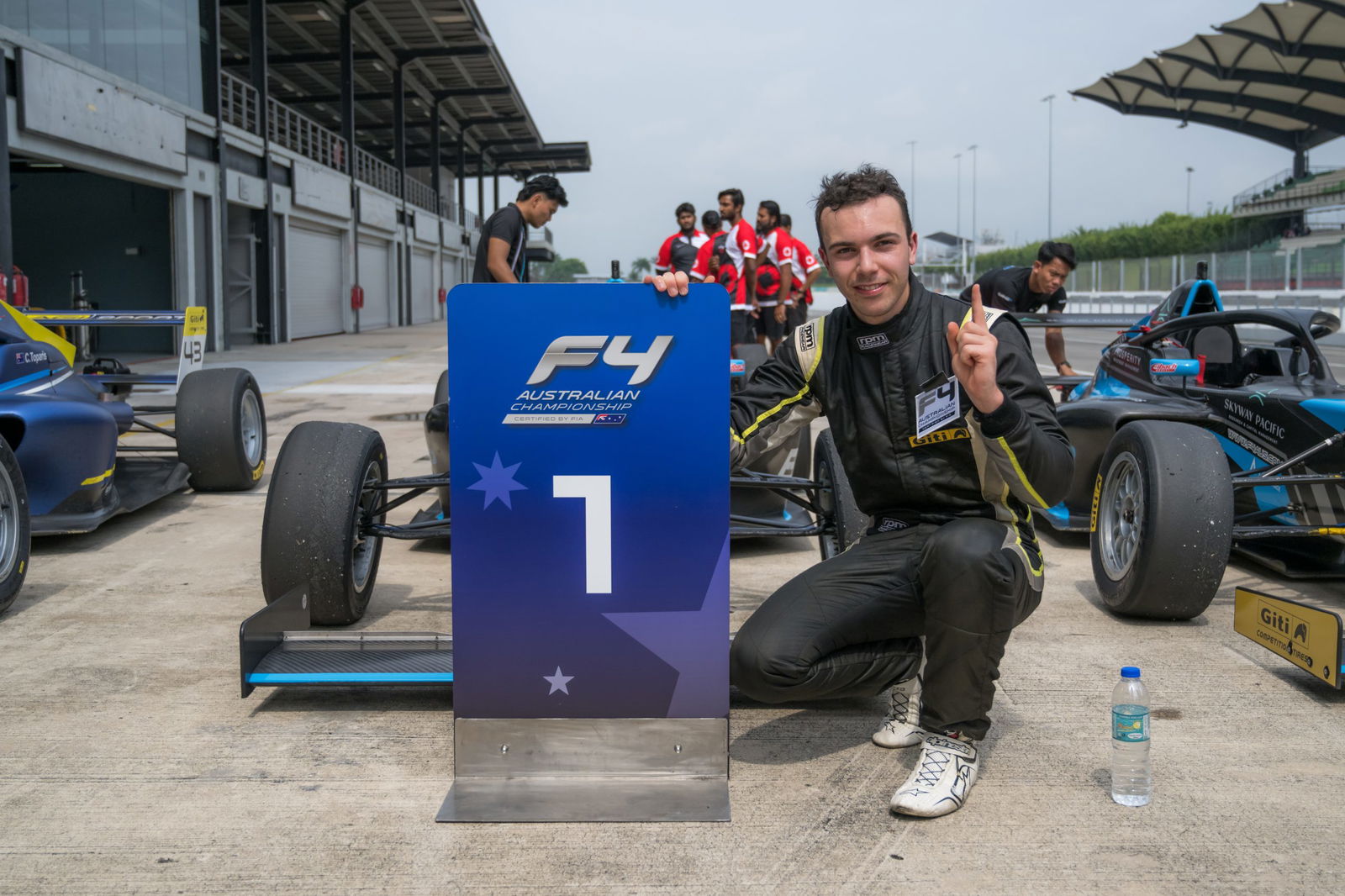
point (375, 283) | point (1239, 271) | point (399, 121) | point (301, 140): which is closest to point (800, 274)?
point (301, 140)

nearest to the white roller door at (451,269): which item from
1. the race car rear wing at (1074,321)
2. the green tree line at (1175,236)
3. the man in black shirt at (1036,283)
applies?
the green tree line at (1175,236)

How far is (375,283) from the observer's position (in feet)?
117

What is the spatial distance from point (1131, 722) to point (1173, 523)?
5.04 ft

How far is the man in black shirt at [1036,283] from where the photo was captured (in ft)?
24.7

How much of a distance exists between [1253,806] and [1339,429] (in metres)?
2.15

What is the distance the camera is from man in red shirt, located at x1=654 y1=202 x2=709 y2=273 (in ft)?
33.7

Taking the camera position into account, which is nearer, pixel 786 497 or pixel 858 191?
pixel 858 191

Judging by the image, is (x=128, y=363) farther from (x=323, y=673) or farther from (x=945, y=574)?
(x=945, y=574)

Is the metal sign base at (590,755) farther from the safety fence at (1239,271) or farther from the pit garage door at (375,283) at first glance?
the pit garage door at (375,283)

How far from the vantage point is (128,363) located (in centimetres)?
1914

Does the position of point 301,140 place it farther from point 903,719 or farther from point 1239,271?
point 903,719

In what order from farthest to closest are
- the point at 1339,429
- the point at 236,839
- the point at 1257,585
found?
the point at 1257,585 → the point at 1339,429 → the point at 236,839

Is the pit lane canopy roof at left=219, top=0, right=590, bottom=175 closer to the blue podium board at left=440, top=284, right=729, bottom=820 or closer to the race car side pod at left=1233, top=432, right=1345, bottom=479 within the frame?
the race car side pod at left=1233, top=432, right=1345, bottom=479

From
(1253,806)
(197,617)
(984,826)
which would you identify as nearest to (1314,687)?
(1253,806)
